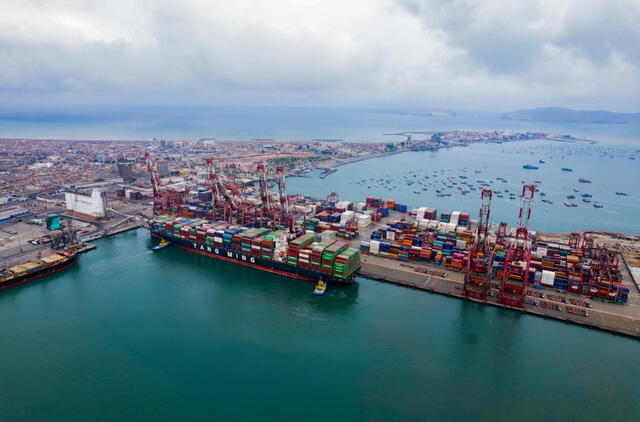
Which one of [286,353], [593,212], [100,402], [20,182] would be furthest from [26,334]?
[593,212]

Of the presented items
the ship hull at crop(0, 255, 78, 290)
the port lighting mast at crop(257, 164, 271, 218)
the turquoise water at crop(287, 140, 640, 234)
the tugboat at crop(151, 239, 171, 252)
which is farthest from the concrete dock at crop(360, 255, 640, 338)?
the ship hull at crop(0, 255, 78, 290)

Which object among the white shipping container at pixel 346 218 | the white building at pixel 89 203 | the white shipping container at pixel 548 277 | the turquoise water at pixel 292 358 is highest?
the white building at pixel 89 203

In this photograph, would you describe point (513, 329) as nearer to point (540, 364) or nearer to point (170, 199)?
point (540, 364)

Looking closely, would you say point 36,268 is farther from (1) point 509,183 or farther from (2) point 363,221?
(1) point 509,183

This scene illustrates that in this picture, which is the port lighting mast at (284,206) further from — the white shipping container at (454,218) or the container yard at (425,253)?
the white shipping container at (454,218)

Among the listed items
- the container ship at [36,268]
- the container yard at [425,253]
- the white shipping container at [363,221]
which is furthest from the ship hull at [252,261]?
the white shipping container at [363,221]

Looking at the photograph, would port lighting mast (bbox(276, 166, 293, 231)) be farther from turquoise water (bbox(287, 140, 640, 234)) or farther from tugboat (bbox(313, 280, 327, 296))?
turquoise water (bbox(287, 140, 640, 234))

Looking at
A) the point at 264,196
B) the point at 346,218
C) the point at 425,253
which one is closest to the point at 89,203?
the point at 264,196
